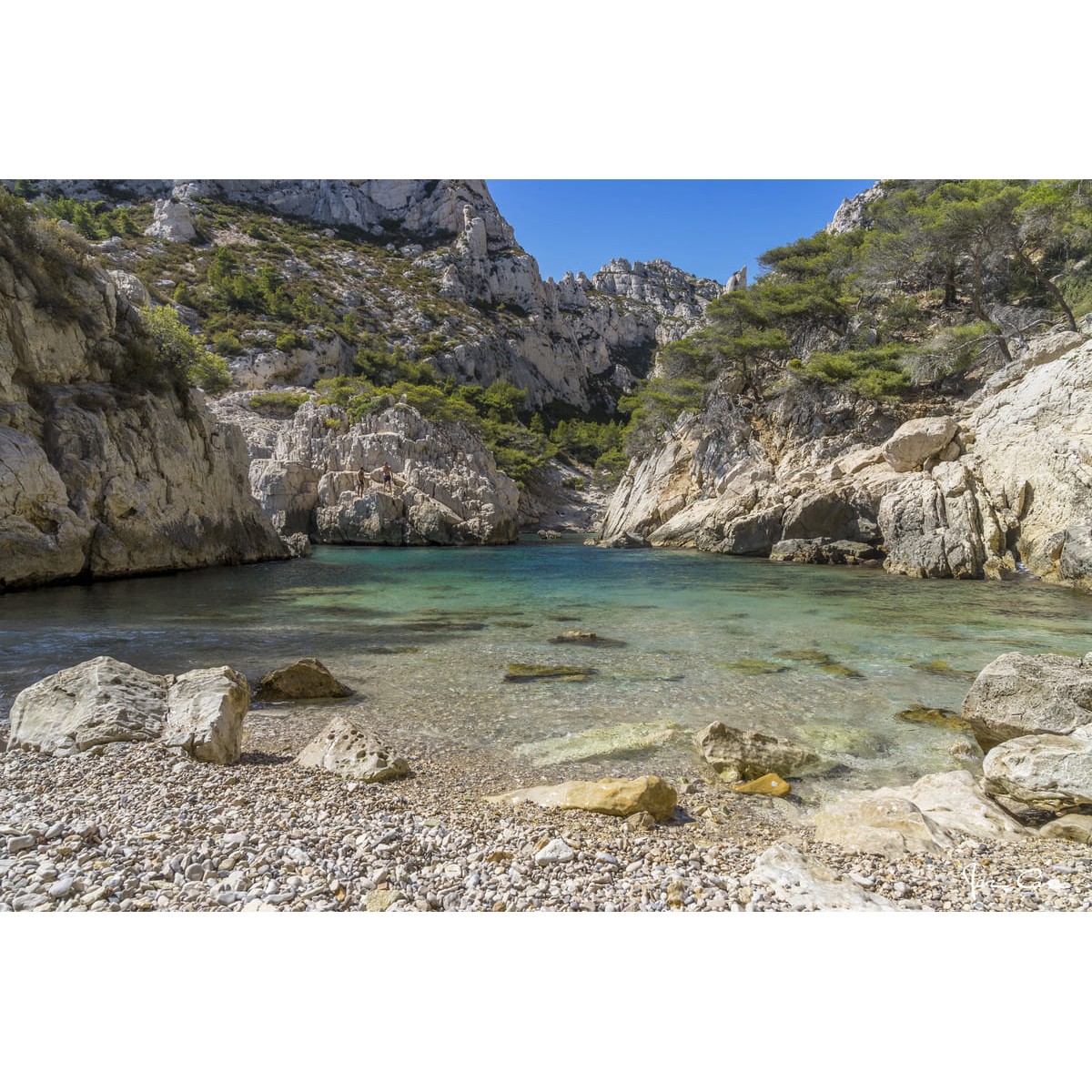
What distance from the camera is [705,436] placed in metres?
38.4

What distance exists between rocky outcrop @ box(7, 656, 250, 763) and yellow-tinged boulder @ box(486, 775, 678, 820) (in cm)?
255

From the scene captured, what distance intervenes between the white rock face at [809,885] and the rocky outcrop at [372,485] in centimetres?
3622

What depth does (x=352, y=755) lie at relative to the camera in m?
5.41

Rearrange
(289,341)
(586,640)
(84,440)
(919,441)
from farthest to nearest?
1. (289,341)
2. (919,441)
3. (84,440)
4. (586,640)

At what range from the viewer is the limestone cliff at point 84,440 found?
1678 centimetres

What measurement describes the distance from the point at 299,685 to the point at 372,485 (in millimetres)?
33476

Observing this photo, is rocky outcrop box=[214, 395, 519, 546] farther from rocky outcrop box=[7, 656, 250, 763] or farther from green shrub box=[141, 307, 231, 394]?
rocky outcrop box=[7, 656, 250, 763]

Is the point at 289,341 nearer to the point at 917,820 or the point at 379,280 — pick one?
the point at 379,280

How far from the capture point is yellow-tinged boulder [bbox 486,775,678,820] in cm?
464

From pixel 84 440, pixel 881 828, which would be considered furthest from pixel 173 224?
pixel 881 828

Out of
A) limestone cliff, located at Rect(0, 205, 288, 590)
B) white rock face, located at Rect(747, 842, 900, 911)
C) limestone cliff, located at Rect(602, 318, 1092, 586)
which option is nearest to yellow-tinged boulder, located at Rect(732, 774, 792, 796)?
white rock face, located at Rect(747, 842, 900, 911)

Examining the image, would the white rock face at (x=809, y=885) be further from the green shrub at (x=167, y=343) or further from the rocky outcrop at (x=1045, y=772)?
the green shrub at (x=167, y=343)

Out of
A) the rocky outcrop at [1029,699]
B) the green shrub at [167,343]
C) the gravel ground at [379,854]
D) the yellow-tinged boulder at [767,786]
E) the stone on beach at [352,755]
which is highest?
the green shrub at [167,343]

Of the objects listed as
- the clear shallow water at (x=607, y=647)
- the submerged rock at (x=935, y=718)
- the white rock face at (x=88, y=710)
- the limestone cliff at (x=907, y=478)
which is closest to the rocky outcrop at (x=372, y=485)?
the limestone cliff at (x=907, y=478)
